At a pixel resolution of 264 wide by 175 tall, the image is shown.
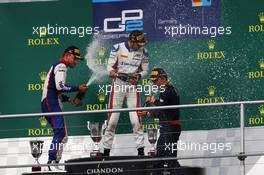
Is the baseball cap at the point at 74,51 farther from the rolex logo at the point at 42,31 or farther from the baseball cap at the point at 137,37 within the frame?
the baseball cap at the point at 137,37

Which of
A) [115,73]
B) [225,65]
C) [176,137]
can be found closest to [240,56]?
[225,65]

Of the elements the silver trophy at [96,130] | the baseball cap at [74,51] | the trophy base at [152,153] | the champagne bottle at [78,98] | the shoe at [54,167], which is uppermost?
the baseball cap at [74,51]

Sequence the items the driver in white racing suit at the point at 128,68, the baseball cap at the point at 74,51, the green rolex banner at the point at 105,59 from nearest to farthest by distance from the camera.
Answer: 1. the driver in white racing suit at the point at 128,68
2. the green rolex banner at the point at 105,59
3. the baseball cap at the point at 74,51

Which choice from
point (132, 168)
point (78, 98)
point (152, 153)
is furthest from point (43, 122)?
point (132, 168)

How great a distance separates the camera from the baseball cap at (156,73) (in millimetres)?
17047

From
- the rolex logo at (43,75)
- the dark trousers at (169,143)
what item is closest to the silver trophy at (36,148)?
the dark trousers at (169,143)

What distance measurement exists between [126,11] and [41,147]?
303cm

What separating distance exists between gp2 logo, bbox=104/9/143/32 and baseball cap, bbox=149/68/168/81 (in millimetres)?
640

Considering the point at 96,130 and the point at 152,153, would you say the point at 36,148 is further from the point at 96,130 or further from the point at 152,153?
the point at 152,153

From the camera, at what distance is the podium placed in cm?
1449

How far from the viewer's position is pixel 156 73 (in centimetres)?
1717

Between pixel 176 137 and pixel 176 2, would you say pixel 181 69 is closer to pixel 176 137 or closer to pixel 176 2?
pixel 176 2

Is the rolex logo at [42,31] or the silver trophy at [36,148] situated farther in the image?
the rolex logo at [42,31]

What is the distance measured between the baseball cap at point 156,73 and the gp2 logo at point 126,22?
64 centimetres
